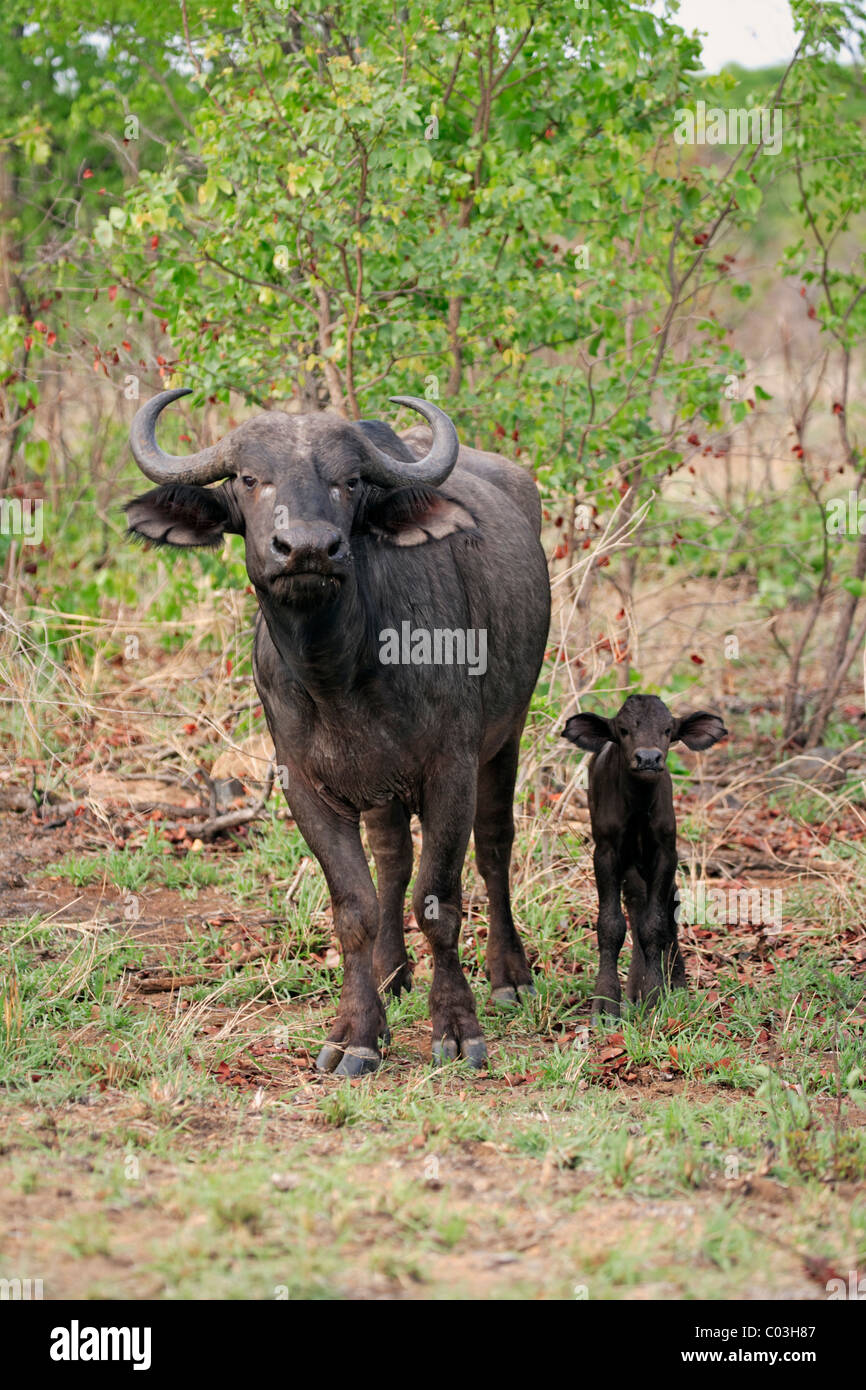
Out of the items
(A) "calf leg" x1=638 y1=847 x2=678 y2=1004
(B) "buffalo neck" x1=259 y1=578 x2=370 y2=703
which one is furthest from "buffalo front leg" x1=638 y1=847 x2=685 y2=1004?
(B) "buffalo neck" x1=259 y1=578 x2=370 y2=703

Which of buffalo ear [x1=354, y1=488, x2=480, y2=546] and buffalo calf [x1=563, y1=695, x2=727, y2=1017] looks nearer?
buffalo ear [x1=354, y1=488, x2=480, y2=546]

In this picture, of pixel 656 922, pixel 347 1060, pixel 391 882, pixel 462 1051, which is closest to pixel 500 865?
→ pixel 391 882

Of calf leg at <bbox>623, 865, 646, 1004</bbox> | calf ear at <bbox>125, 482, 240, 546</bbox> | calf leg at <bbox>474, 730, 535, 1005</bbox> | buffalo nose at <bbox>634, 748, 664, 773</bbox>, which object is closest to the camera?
calf ear at <bbox>125, 482, 240, 546</bbox>

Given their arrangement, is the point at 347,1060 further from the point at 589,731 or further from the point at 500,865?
the point at 589,731

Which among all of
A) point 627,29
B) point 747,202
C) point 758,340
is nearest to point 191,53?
point 627,29

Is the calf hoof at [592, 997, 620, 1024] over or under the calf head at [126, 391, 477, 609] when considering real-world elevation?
under

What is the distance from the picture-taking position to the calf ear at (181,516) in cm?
541

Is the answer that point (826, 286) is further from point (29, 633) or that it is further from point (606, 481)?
point (29, 633)

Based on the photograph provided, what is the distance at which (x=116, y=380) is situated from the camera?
11641mm

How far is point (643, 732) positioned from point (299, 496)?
6.46 ft

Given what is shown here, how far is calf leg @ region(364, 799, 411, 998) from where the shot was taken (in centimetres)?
645

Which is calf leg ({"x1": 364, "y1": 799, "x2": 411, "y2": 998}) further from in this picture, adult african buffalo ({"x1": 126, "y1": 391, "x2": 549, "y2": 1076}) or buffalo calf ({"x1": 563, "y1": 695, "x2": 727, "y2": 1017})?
buffalo calf ({"x1": 563, "y1": 695, "x2": 727, "y2": 1017})

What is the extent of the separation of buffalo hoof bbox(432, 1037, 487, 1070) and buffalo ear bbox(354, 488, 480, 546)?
1.92 metres

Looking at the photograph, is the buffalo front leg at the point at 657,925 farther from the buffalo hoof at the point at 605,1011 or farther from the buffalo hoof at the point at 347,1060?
the buffalo hoof at the point at 347,1060
